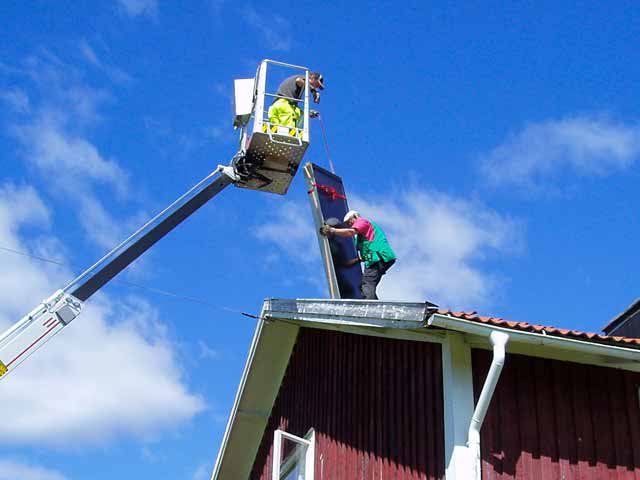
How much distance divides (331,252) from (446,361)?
4.31m

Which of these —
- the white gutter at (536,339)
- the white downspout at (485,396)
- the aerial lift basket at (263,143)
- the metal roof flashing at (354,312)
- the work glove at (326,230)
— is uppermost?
the aerial lift basket at (263,143)

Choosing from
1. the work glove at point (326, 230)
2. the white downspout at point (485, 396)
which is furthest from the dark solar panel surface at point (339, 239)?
the white downspout at point (485, 396)

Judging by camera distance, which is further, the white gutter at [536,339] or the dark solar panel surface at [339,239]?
the dark solar panel surface at [339,239]

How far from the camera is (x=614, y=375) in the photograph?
860 cm

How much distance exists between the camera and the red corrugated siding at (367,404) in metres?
8.33

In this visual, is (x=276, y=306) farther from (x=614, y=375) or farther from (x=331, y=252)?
(x=614, y=375)

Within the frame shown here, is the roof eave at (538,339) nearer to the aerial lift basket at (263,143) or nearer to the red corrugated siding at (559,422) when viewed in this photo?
the red corrugated siding at (559,422)

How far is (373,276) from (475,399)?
383 centimetres

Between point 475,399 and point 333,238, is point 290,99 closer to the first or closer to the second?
point 333,238

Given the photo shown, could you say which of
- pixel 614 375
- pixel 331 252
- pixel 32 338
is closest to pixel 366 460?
pixel 614 375

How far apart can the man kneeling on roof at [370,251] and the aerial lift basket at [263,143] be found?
4.54 feet

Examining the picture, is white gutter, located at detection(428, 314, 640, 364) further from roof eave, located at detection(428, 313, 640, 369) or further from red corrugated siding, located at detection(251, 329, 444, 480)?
red corrugated siding, located at detection(251, 329, 444, 480)

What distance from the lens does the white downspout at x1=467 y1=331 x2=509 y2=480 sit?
7.26m

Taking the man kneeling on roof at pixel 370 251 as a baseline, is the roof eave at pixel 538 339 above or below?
below
